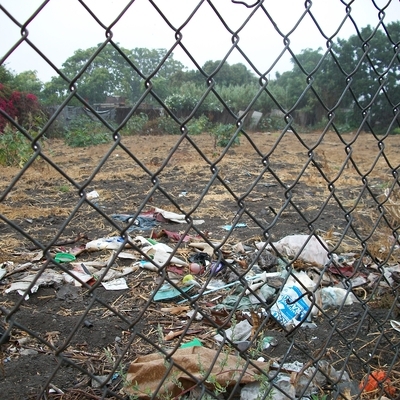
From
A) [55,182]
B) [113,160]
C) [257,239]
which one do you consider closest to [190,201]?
[257,239]

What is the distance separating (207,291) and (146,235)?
1538mm

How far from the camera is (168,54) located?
1.03 m

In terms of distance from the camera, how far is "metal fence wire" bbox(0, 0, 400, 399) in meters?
1.15

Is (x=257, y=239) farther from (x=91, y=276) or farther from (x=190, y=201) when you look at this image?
(x=190, y=201)

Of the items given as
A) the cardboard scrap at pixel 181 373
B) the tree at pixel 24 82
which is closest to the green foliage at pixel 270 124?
the tree at pixel 24 82

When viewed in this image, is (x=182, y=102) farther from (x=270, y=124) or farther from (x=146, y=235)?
(x=146, y=235)

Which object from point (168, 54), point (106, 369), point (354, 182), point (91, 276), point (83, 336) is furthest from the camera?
point (354, 182)

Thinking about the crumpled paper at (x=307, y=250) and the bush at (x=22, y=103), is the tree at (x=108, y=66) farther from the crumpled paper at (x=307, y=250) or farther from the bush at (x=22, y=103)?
the bush at (x=22, y=103)

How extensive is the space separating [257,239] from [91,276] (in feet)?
5.46

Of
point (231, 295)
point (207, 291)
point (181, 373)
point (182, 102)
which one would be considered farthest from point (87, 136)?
point (181, 373)

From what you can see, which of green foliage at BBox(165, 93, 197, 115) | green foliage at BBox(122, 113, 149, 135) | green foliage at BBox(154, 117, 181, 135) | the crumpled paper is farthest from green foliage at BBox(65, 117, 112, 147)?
the crumpled paper

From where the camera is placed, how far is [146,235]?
4234 millimetres

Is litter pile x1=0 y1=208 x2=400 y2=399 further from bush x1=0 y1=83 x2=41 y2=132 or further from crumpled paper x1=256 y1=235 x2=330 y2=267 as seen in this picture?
bush x1=0 y1=83 x2=41 y2=132

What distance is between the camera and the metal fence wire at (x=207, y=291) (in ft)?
3.77
